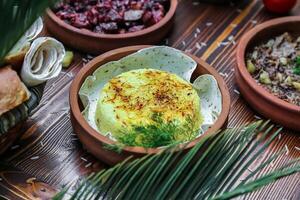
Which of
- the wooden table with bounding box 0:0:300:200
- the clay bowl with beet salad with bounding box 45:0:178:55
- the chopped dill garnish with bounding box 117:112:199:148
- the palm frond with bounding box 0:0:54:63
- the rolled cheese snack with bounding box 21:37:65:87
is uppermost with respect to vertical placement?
the palm frond with bounding box 0:0:54:63

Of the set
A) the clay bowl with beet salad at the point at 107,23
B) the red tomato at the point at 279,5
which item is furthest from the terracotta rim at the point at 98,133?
the red tomato at the point at 279,5

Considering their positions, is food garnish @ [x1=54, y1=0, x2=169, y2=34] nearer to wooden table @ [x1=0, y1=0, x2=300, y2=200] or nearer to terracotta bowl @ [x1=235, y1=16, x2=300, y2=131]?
wooden table @ [x1=0, y1=0, x2=300, y2=200]

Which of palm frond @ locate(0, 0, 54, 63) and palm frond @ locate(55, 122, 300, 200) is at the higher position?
palm frond @ locate(0, 0, 54, 63)

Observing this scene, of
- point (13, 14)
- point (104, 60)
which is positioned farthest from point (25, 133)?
point (13, 14)

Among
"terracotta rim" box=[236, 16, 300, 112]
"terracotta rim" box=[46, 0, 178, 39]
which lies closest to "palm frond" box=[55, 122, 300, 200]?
"terracotta rim" box=[236, 16, 300, 112]

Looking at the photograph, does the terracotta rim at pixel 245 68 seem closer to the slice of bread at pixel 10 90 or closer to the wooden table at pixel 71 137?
the wooden table at pixel 71 137

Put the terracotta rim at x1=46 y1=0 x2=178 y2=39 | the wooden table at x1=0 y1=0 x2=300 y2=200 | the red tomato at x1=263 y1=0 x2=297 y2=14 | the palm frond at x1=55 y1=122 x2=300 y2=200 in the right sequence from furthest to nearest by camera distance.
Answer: the red tomato at x1=263 y1=0 x2=297 y2=14
the terracotta rim at x1=46 y1=0 x2=178 y2=39
the wooden table at x1=0 y1=0 x2=300 y2=200
the palm frond at x1=55 y1=122 x2=300 y2=200
